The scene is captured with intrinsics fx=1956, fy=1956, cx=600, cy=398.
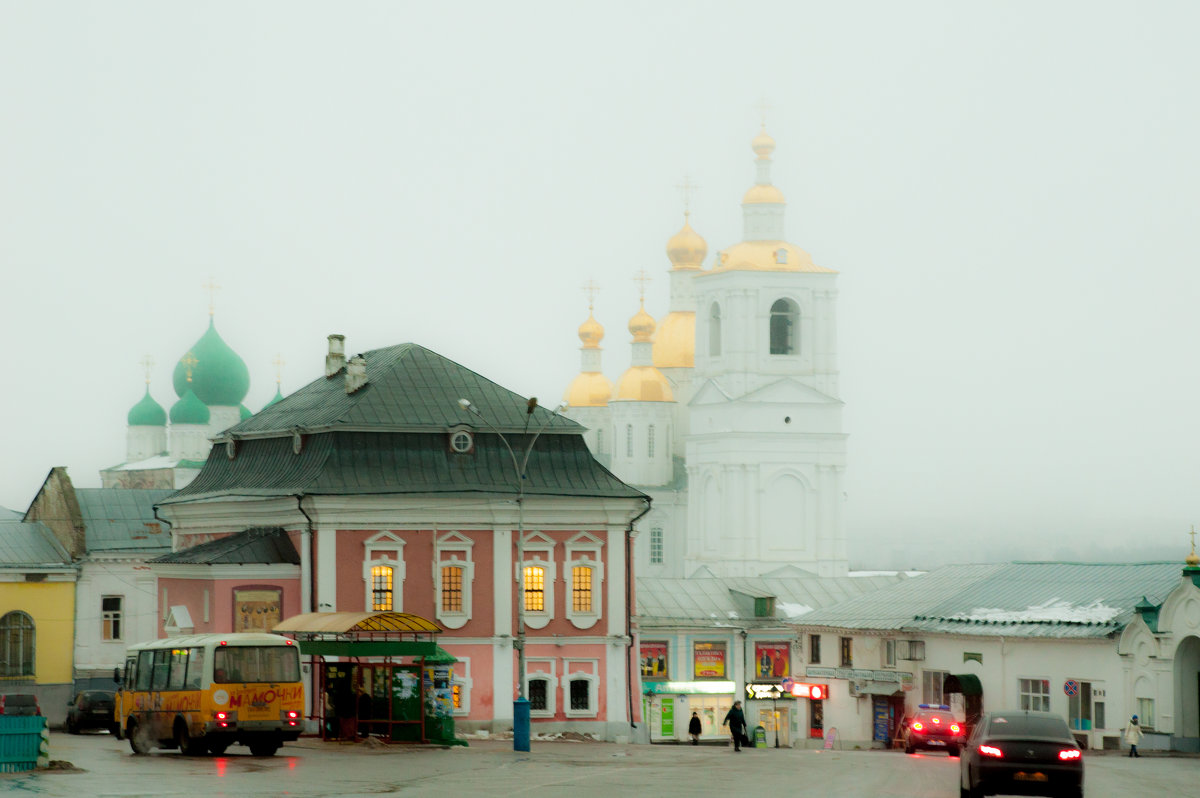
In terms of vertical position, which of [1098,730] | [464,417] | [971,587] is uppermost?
[464,417]

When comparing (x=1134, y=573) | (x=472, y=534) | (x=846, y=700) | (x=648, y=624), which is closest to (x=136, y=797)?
(x=472, y=534)

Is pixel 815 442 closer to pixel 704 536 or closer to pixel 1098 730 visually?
pixel 704 536

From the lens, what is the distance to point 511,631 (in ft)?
178

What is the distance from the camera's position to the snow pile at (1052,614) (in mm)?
59062

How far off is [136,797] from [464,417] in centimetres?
2893

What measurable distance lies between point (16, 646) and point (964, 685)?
105 feet

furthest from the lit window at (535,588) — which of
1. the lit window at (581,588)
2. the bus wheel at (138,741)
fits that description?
the bus wheel at (138,741)

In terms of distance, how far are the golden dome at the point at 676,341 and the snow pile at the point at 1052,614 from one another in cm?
7415

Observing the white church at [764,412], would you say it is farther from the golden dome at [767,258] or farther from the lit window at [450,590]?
the lit window at [450,590]

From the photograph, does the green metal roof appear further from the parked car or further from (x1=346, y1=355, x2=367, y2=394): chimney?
the parked car

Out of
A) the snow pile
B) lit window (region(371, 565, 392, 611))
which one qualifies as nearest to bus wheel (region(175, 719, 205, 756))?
lit window (region(371, 565, 392, 611))

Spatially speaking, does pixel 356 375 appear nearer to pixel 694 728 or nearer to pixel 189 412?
pixel 694 728

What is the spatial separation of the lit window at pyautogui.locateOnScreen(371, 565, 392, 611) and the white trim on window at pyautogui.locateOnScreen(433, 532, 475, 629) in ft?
4.19

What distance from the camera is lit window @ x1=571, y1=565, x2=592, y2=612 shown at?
5578 cm
